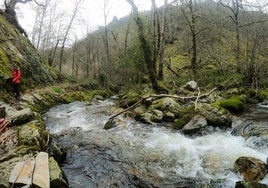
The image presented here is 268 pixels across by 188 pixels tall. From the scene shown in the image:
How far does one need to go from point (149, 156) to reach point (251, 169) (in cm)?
276

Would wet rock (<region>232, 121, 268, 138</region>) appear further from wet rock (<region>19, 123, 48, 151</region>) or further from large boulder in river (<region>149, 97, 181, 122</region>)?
wet rock (<region>19, 123, 48, 151</region>)

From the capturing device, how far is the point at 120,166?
290 inches

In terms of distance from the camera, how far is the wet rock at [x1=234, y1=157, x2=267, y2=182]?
627 centimetres

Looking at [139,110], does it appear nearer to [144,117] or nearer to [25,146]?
[144,117]

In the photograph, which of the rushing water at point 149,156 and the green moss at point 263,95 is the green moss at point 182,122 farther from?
the green moss at point 263,95

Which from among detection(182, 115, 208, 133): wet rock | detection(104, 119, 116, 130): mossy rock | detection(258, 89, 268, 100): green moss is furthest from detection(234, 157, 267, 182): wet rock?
detection(258, 89, 268, 100): green moss

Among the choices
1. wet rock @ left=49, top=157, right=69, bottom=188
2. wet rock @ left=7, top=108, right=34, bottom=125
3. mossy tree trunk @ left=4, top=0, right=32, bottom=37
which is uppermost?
mossy tree trunk @ left=4, top=0, right=32, bottom=37

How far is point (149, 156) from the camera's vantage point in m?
8.09

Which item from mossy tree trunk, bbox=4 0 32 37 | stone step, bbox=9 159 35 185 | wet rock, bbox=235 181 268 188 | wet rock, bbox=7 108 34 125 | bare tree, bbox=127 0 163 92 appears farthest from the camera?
mossy tree trunk, bbox=4 0 32 37

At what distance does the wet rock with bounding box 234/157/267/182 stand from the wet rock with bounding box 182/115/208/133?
3.16 meters

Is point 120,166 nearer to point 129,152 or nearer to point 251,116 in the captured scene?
point 129,152

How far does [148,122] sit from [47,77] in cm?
1349

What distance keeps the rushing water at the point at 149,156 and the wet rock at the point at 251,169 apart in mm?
148

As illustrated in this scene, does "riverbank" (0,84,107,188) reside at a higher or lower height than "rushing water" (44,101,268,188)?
higher
